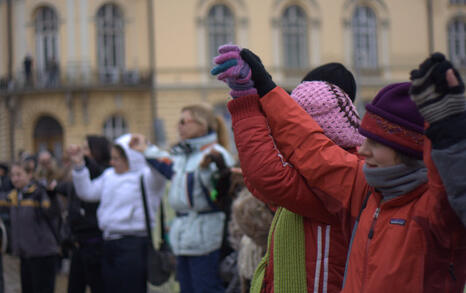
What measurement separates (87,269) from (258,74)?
4188mm

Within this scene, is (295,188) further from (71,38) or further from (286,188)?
(71,38)

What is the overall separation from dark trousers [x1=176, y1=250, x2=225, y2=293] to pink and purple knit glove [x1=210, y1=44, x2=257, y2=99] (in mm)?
2870

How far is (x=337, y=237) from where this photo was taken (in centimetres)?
243

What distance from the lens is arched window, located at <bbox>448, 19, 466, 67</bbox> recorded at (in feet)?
101

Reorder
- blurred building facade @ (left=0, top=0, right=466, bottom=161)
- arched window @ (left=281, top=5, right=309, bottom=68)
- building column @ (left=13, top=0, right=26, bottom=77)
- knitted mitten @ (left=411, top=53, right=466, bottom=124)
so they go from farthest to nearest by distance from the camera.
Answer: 1. arched window @ (left=281, top=5, right=309, bottom=68)
2. building column @ (left=13, top=0, right=26, bottom=77)
3. blurred building facade @ (left=0, top=0, right=466, bottom=161)
4. knitted mitten @ (left=411, top=53, right=466, bottom=124)

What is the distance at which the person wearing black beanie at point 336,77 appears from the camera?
2770 millimetres

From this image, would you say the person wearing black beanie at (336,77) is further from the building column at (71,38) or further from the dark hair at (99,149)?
the building column at (71,38)

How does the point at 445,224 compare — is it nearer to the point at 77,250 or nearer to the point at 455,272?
the point at 455,272

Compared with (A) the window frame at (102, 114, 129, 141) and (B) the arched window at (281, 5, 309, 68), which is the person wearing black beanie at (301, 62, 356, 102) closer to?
(A) the window frame at (102, 114, 129, 141)

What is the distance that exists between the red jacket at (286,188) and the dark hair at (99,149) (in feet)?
14.7

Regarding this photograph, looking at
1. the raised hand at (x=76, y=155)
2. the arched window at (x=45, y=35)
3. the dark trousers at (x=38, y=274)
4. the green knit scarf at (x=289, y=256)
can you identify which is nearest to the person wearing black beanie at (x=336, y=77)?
the green knit scarf at (x=289, y=256)

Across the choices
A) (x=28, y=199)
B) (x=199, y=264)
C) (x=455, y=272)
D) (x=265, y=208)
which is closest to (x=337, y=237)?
(x=455, y=272)

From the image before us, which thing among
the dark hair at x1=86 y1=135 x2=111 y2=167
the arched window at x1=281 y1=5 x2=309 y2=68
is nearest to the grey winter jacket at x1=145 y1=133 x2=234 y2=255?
the dark hair at x1=86 y1=135 x2=111 y2=167

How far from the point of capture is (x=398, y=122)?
6.70 feet
